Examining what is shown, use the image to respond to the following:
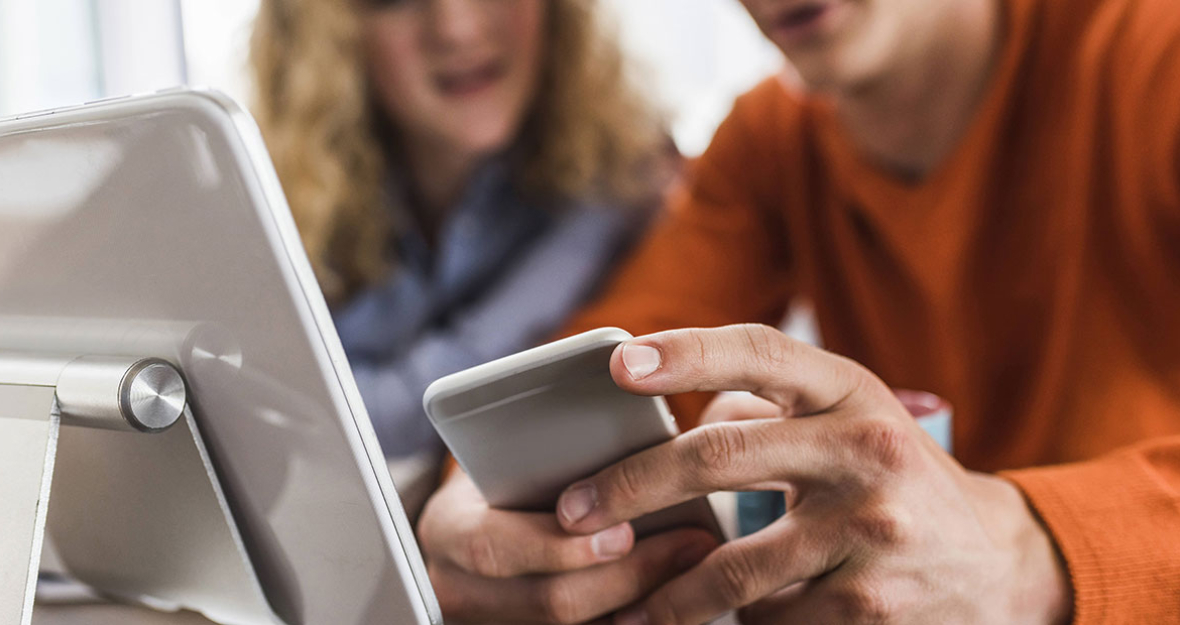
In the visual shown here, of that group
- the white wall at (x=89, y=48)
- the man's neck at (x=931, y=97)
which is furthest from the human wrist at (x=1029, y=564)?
the white wall at (x=89, y=48)

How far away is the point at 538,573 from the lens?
0.49m

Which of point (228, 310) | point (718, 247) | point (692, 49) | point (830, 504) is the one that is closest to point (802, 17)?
point (718, 247)

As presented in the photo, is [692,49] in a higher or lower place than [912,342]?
higher

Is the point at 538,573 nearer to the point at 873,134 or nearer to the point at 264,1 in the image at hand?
the point at 873,134

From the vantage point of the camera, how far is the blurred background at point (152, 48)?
1.72 meters

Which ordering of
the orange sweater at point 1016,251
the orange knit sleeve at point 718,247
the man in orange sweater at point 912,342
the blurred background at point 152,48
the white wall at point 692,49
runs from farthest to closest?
1. the blurred background at point 152,48
2. the white wall at point 692,49
3. the orange knit sleeve at point 718,247
4. the orange sweater at point 1016,251
5. the man in orange sweater at point 912,342

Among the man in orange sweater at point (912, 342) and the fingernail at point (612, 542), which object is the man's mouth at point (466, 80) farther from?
the fingernail at point (612, 542)

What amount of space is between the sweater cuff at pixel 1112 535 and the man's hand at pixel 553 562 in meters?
0.18

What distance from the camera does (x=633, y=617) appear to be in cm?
47

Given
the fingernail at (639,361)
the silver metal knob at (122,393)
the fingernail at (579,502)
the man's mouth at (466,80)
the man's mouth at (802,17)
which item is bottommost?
the fingernail at (579,502)

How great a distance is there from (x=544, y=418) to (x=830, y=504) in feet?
0.48

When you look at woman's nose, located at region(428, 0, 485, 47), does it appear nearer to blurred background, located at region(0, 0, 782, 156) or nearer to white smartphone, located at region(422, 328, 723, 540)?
blurred background, located at region(0, 0, 782, 156)

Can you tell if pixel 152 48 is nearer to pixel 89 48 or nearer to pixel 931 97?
pixel 89 48

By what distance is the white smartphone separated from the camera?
13.7 inches
